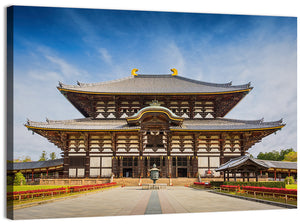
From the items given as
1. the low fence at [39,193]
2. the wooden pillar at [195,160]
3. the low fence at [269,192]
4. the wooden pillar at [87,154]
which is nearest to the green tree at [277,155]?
the wooden pillar at [195,160]

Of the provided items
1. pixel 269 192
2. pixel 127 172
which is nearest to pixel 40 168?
pixel 127 172

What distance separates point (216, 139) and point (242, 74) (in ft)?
46.9

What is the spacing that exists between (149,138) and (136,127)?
3047 millimetres

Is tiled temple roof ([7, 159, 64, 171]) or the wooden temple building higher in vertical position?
the wooden temple building

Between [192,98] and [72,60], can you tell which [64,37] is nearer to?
[72,60]

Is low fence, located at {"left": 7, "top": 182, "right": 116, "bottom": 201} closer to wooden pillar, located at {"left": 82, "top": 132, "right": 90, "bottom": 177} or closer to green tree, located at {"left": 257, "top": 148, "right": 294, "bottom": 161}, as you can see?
wooden pillar, located at {"left": 82, "top": 132, "right": 90, "bottom": 177}

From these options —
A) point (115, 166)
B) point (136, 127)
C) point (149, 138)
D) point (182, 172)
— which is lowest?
point (182, 172)

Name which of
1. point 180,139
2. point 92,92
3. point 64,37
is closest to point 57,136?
point 92,92

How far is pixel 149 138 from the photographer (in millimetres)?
34562

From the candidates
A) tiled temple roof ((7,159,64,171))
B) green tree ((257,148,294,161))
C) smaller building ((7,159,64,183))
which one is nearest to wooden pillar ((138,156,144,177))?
smaller building ((7,159,64,183))

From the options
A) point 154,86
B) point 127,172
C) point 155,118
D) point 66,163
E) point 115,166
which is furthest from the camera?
point 154,86

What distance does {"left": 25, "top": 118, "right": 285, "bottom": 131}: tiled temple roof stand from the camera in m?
31.9

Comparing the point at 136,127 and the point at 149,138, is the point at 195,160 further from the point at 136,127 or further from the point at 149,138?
the point at 136,127

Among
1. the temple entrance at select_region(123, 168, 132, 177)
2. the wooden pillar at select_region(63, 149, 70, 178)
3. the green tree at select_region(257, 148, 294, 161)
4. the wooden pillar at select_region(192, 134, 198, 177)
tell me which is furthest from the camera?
the green tree at select_region(257, 148, 294, 161)
